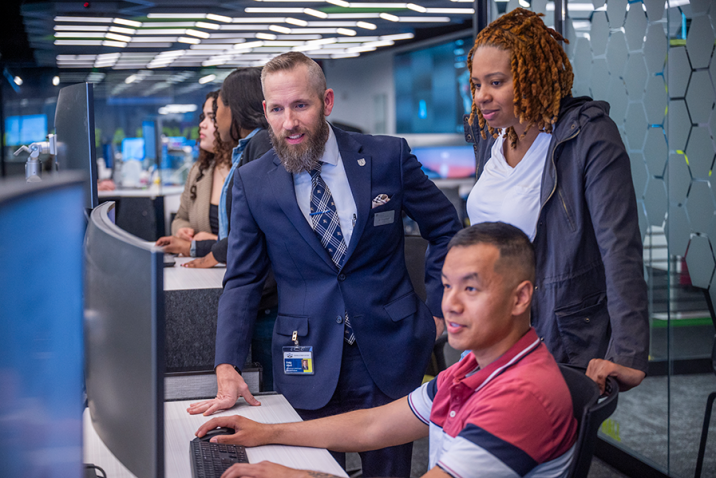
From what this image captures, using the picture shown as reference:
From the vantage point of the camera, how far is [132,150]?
9766 millimetres

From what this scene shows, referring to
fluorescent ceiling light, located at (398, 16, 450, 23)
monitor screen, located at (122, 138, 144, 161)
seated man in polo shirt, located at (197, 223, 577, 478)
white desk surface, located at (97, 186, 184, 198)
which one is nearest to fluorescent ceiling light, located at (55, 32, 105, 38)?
monitor screen, located at (122, 138, 144, 161)

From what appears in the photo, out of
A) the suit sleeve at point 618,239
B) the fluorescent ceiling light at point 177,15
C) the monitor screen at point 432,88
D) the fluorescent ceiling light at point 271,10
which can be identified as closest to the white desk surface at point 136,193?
the fluorescent ceiling light at point 177,15

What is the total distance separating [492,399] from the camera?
3.69 feet

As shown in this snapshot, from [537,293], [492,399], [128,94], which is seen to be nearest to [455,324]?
[492,399]

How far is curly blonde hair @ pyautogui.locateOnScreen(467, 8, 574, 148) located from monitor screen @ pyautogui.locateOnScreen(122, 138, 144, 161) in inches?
346

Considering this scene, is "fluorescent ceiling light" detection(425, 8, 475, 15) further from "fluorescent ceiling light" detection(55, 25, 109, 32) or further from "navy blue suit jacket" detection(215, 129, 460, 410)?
"navy blue suit jacket" detection(215, 129, 460, 410)

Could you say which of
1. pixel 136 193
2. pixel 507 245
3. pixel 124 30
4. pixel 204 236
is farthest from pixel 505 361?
pixel 124 30

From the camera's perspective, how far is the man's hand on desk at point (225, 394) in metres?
1.58

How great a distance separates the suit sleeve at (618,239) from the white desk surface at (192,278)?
4.89ft

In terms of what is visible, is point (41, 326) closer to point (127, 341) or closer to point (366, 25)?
point (127, 341)

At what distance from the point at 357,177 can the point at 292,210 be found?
0.20m

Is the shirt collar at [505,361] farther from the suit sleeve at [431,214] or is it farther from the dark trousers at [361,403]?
the suit sleeve at [431,214]

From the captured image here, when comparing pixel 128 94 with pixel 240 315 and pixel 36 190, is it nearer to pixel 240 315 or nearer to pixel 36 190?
pixel 240 315

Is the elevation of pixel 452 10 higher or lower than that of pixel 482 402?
higher
